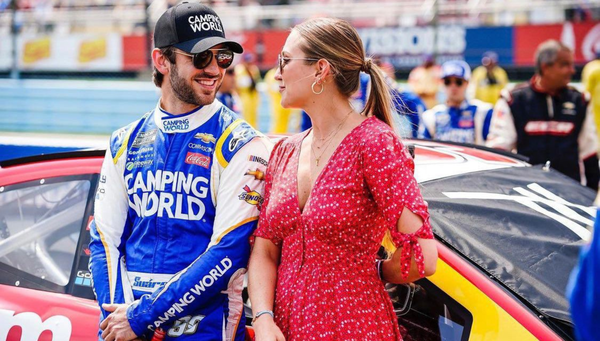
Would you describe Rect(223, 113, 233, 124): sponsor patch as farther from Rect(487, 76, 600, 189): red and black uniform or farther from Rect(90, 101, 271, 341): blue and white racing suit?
Rect(487, 76, 600, 189): red and black uniform

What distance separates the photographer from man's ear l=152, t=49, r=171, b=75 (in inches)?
103

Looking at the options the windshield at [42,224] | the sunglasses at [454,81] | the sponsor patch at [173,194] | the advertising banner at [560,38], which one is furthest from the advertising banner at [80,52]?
the sponsor patch at [173,194]

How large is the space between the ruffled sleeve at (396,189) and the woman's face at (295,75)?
296 millimetres

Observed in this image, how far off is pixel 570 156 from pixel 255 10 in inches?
417

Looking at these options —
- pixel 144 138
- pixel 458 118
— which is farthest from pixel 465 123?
pixel 144 138

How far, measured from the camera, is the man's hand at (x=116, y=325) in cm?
238

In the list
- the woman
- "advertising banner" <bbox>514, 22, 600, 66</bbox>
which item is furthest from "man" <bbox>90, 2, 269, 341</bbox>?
"advertising banner" <bbox>514, 22, 600, 66</bbox>

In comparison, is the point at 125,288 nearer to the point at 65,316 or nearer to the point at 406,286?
the point at 65,316

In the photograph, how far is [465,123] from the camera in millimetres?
6516

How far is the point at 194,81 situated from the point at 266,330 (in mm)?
844

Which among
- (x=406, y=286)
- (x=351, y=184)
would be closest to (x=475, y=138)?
(x=406, y=286)

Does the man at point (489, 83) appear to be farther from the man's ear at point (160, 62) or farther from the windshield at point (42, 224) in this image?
the man's ear at point (160, 62)

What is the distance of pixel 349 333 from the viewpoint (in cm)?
217

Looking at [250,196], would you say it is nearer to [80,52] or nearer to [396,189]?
[396,189]
